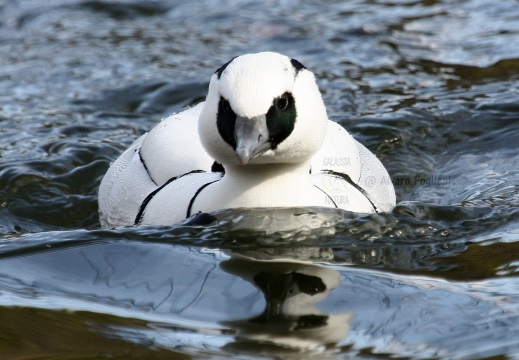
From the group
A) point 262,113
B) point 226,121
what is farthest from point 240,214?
point 262,113

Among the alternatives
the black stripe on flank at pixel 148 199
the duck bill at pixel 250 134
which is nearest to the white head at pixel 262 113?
the duck bill at pixel 250 134

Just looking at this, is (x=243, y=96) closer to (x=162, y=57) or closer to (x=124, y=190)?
(x=124, y=190)

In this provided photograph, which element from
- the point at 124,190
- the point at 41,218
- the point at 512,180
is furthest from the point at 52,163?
the point at 512,180

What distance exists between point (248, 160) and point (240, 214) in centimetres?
75

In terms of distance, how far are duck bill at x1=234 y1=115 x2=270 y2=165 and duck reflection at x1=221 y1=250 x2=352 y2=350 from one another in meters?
0.58

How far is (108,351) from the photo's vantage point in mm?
3795

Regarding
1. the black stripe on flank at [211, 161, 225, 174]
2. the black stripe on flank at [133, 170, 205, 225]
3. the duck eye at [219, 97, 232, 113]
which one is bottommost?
the black stripe on flank at [133, 170, 205, 225]

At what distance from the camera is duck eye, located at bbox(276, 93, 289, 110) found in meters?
4.52

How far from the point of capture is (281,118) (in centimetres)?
453

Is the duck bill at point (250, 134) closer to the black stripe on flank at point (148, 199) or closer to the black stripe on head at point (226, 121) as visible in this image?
the black stripe on head at point (226, 121)

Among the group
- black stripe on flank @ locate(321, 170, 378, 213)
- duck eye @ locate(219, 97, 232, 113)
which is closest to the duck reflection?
duck eye @ locate(219, 97, 232, 113)

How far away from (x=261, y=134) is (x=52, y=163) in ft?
10.8

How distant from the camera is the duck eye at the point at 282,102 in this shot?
4.52 meters

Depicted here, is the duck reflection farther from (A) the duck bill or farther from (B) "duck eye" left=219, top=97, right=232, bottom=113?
(B) "duck eye" left=219, top=97, right=232, bottom=113
